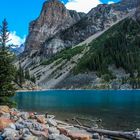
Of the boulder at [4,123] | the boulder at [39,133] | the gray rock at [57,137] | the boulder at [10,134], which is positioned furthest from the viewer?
the boulder at [4,123]

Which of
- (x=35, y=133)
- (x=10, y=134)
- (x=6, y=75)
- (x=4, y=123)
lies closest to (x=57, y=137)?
(x=35, y=133)

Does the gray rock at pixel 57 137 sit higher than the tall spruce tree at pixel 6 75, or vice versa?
the tall spruce tree at pixel 6 75

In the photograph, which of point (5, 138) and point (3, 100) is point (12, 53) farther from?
point (5, 138)

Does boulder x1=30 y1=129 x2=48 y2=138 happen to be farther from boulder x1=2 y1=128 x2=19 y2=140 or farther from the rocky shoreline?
boulder x1=2 y1=128 x2=19 y2=140

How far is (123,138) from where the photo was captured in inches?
1451

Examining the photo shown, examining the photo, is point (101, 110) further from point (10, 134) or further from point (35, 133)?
point (10, 134)

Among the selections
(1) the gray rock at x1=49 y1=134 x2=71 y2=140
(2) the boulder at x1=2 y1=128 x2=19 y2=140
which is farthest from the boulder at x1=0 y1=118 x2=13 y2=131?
(1) the gray rock at x1=49 y1=134 x2=71 y2=140

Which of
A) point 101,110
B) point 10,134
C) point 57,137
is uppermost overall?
point 101,110

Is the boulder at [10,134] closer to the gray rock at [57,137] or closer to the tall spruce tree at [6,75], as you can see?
the gray rock at [57,137]

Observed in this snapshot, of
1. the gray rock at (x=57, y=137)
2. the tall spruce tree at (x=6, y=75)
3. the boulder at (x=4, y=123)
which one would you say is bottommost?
the gray rock at (x=57, y=137)

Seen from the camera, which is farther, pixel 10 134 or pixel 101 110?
pixel 101 110

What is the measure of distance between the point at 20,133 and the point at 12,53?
84.6ft

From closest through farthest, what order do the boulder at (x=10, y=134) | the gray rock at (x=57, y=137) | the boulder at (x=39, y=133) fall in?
the gray rock at (x=57, y=137), the boulder at (x=10, y=134), the boulder at (x=39, y=133)

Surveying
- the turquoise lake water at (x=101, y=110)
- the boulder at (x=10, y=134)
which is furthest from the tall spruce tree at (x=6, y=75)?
the boulder at (x=10, y=134)
